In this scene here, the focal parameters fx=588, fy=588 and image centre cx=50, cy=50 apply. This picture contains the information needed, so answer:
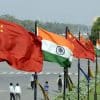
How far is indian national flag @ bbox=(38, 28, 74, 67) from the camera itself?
16062mm

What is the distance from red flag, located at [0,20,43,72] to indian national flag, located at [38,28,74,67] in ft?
5.54

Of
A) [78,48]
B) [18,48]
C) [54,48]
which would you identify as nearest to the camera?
[18,48]

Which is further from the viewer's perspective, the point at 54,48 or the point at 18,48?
the point at 54,48

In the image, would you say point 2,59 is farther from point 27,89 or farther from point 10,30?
point 27,89

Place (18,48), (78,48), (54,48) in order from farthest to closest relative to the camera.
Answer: (78,48), (54,48), (18,48)

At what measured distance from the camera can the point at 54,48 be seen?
53.2ft

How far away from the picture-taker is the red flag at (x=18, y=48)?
43.8 feet

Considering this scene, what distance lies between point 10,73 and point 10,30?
4134 centimetres

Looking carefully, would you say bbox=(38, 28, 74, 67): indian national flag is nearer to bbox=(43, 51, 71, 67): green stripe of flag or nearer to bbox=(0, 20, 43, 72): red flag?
bbox=(43, 51, 71, 67): green stripe of flag

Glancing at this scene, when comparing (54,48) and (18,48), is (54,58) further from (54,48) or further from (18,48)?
(18,48)

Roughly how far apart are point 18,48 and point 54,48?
110 inches

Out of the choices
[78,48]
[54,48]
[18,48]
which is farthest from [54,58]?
[78,48]

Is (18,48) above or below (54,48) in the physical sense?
above

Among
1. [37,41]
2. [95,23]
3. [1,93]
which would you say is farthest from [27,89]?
[95,23]
